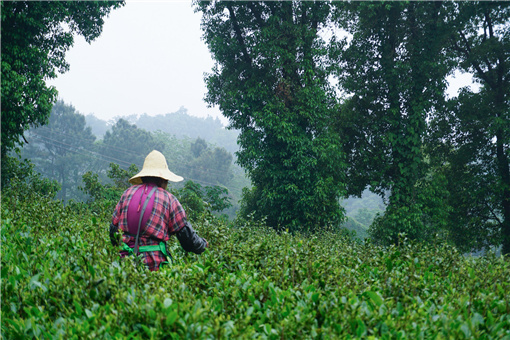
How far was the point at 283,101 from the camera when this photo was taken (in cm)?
1602

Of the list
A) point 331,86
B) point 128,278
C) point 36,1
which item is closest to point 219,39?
point 331,86

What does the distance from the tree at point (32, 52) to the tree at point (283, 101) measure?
5.22 m

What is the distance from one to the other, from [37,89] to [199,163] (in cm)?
5296

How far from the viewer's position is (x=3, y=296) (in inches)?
107

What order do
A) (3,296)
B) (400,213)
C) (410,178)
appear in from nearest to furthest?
1. (3,296)
2. (400,213)
3. (410,178)

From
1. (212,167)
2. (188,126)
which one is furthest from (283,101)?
(188,126)

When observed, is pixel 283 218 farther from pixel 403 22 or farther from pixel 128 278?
pixel 128 278

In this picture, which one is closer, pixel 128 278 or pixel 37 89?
pixel 128 278

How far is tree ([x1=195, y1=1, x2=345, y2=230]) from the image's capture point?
1554cm

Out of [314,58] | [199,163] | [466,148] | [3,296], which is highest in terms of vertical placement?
[199,163]

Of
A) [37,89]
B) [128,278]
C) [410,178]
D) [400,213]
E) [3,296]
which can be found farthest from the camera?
[410,178]

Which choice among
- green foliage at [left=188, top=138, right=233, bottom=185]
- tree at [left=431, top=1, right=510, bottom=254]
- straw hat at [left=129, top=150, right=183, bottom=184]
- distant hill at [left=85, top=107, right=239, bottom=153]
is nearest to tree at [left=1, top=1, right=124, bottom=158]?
straw hat at [left=129, top=150, right=183, bottom=184]

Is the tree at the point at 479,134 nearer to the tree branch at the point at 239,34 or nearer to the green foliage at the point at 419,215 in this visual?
the green foliage at the point at 419,215

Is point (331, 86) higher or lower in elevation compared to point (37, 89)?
higher
